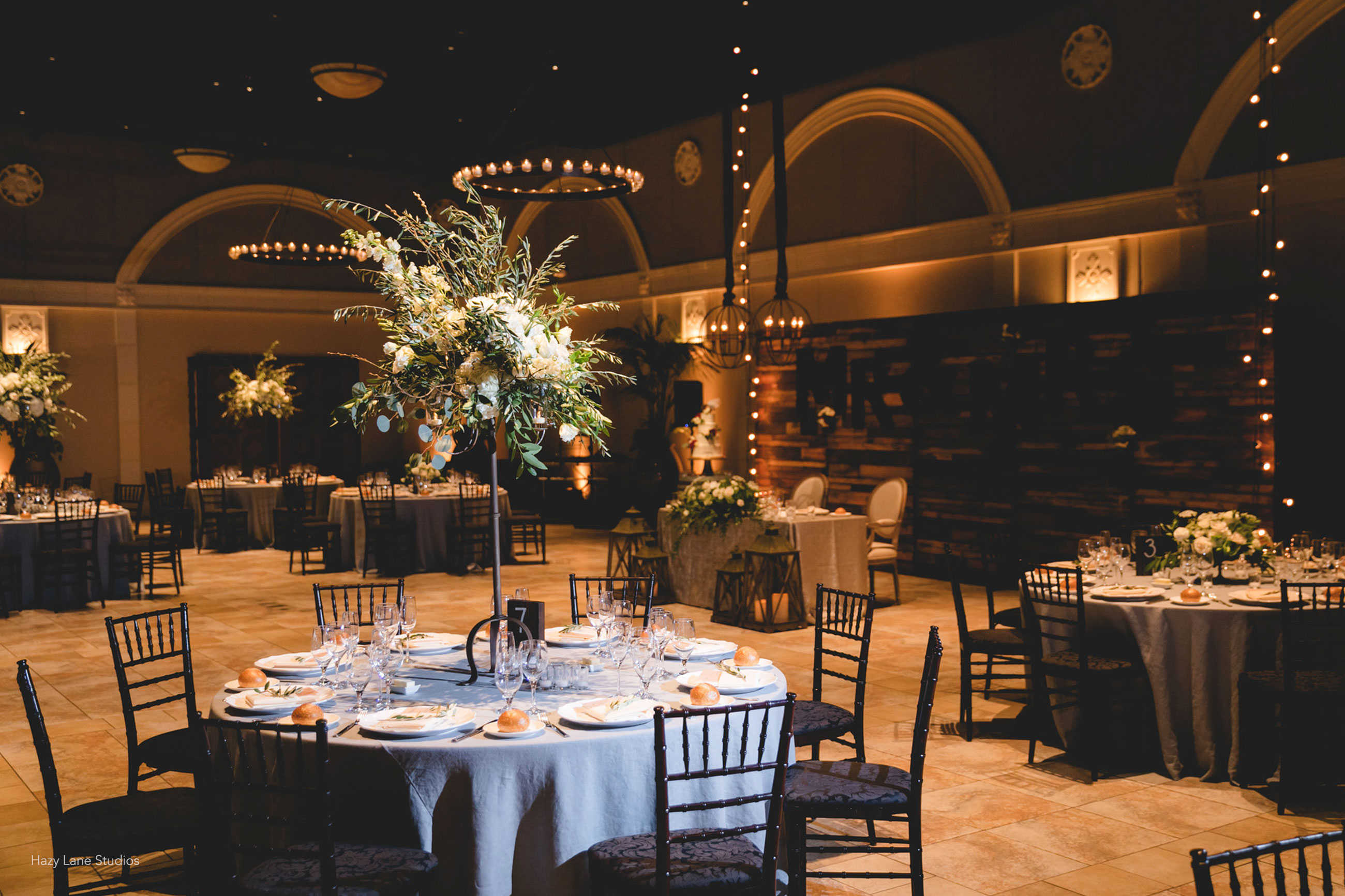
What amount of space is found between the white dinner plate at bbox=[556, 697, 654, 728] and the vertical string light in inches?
260

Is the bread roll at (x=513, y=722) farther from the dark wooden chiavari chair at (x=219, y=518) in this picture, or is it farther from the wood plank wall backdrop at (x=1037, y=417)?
the dark wooden chiavari chair at (x=219, y=518)

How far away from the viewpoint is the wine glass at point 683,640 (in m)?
3.87

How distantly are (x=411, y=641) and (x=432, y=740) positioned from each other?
1142 millimetres

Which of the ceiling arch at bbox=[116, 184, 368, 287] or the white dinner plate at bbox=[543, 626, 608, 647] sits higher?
the ceiling arch at bbox=[116, 184, 368, 287]

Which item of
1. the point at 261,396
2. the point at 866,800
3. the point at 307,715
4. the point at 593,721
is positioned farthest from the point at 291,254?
the point at 866,800

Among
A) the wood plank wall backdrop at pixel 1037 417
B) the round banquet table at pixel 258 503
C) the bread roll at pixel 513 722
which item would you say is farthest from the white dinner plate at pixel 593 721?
the round banquet table at pixel 258 503

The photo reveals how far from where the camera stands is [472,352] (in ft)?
11.2

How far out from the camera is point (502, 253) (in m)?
3.68

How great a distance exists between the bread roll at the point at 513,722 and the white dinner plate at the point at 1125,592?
3.31 meters

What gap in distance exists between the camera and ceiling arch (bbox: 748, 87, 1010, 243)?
10445 mm

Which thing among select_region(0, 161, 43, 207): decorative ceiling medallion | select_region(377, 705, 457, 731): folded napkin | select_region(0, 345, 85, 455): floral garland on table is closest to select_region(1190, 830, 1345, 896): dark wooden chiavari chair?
select_region(377, 705, 457, 731): folded napkin

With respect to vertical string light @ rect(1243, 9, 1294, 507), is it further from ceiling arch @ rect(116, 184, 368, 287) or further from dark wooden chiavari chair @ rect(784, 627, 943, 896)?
ceiling arch @ rect(116, 184, 368, 287)

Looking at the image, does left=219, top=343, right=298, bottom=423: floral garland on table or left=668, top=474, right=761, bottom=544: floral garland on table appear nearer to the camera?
left=668, top=474, right=761, bottom=544: floral garland on table

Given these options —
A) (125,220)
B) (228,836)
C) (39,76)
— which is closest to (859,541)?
(228,836)
